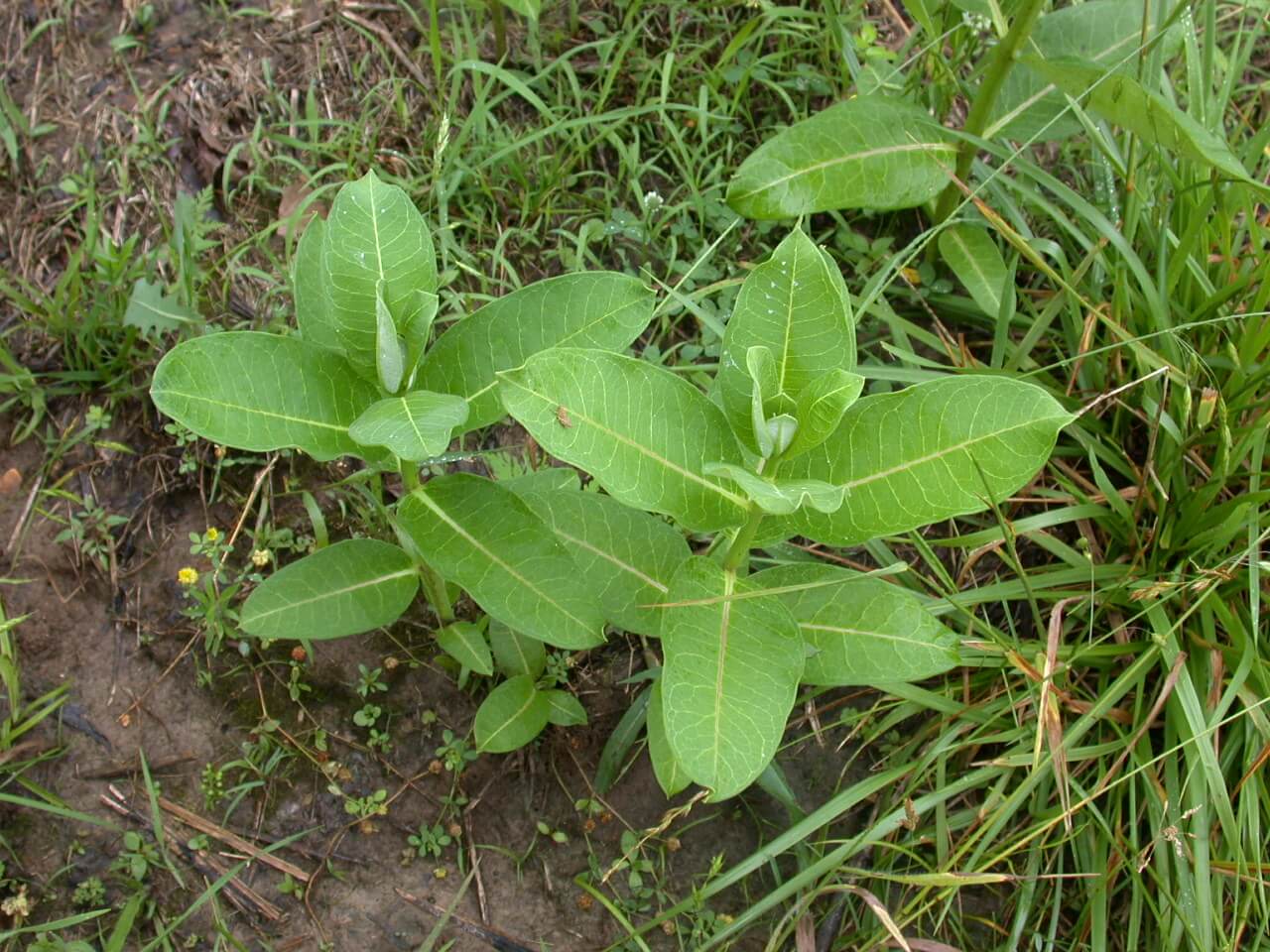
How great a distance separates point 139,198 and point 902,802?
2612 millimetres

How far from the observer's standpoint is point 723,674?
1.95m

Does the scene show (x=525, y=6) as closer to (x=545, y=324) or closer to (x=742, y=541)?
(x=545, y=324)

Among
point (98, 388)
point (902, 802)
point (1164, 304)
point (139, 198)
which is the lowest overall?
point (902, 802)

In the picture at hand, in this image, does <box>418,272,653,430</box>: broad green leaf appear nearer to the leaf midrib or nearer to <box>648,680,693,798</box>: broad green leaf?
the leaf midrib

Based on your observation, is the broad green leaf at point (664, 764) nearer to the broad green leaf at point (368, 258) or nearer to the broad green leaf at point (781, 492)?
the broad green leaf at point (781, 492)

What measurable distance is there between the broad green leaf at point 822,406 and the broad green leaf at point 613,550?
0.41 meters

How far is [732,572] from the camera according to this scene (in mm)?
2066

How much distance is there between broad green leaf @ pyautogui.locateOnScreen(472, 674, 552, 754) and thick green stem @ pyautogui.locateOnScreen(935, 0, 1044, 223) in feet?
5.53

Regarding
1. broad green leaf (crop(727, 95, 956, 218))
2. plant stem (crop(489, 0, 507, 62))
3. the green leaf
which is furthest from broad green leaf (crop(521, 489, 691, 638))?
plant stem (crop(489, 0, 507, 62))

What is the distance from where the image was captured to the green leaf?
2.89 m

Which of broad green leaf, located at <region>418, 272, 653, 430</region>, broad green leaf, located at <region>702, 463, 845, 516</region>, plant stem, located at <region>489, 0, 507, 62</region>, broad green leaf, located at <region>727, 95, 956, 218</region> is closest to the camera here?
broad green leaf, located at <region>702, 463, 845, 516</region>

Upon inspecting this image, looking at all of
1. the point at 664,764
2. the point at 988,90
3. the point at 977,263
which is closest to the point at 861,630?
the point at 664,764

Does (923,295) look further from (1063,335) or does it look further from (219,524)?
(219,524)

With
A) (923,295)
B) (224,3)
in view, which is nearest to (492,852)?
(923,295)
